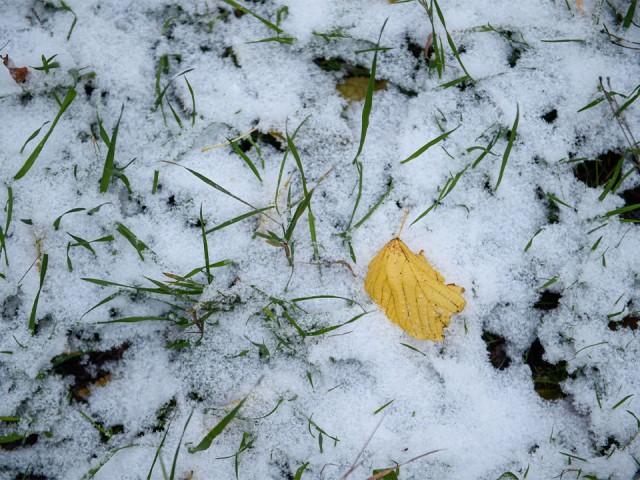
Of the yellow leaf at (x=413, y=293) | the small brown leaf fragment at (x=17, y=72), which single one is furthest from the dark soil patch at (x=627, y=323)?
the small brown leaf fragment at (x=17, y=72)

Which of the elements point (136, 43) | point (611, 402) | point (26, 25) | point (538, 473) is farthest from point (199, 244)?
point (611, 402)

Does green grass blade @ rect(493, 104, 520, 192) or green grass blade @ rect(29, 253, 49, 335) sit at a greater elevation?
green grass blade @ rect(493, 104, 520, 192)

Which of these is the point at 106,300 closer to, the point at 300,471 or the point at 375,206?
the point at 300,471

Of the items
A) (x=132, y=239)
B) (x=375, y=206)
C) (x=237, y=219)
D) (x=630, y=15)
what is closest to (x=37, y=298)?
(x=132, y=239)

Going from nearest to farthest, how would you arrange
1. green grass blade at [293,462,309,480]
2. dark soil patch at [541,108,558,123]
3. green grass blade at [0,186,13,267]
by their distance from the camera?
green grass blade at [293,462,309,480] → green grass blade at [0,186,13,267] → dark soil patch at [541,108,558,123]

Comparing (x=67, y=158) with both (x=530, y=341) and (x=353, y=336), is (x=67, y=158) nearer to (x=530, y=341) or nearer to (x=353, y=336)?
(x=353, y=336)

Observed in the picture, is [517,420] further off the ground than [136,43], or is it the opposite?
[136,43]

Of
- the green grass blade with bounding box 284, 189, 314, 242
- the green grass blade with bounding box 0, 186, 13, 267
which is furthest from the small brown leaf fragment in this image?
the green grass blade with bounding box 284, 189, 314, 242

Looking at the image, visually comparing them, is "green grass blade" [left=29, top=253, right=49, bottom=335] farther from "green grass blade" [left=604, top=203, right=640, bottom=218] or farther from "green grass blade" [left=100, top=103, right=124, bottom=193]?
"green grass blade" [left=604, top=203, right=640, bottom=218]
